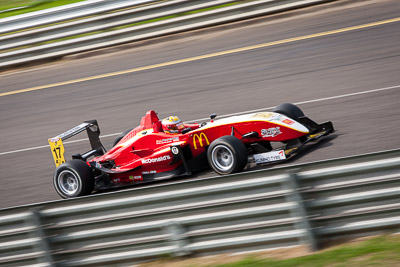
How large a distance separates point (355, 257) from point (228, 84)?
7729mm

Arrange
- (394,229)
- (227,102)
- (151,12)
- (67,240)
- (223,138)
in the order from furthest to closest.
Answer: (151,12) < (227,102) < (223,138) < (67,240) < (394,229)

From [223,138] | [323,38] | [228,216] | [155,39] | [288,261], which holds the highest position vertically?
[155,39]

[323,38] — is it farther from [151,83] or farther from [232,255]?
[232,255]

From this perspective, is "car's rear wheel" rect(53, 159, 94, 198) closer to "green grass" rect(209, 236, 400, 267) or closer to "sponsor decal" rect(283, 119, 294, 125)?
"sponsor decal" rect(283, 119, 294, 125)

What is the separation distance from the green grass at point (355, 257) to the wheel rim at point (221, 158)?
8.45 ft

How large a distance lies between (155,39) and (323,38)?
4553 mm

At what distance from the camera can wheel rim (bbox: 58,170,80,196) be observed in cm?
890

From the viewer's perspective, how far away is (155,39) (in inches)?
625

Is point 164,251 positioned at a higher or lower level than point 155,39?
lower

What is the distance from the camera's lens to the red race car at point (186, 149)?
8.21 metres

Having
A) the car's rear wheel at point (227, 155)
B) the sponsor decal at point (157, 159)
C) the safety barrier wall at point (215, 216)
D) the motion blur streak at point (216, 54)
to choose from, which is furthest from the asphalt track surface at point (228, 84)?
the safety barrier wall at point (215, 216)

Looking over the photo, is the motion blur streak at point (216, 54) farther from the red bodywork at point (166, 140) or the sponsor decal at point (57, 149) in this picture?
the sponsor decal at point (57, 149)

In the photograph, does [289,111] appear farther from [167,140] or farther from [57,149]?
[57,149]

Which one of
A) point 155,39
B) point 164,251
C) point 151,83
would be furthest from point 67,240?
point 155,39
